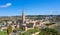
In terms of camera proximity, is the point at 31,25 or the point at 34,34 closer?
the point at 34,34

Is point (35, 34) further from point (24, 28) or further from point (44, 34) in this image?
point (24, 28)

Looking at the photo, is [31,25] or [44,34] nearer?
[44,34]

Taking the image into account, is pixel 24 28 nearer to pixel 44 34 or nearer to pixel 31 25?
pixel 31 25

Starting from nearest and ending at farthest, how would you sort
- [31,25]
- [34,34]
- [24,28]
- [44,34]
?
[44,34] < [34,34] < [24,28] < [31,25]

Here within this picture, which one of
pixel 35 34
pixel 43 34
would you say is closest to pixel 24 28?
pixel 35 34

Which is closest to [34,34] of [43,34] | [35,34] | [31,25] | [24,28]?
[35,34]

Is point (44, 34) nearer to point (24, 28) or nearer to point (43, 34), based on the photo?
point (43, 34)

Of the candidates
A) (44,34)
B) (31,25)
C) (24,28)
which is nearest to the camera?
(44,34)

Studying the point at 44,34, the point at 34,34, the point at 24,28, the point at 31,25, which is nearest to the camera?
the point at 44,34

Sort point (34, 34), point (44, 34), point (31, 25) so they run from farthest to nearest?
point (31, 25) < point (34, 34) < point (44, 34)
